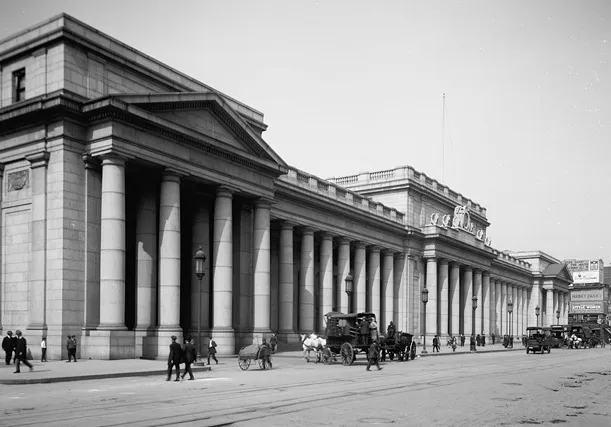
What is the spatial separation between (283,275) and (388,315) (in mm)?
22722

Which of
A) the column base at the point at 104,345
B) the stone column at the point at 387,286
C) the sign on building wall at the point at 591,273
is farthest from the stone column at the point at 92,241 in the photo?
the sign on building wall at the point at 591,273

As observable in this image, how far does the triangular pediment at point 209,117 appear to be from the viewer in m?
37.2

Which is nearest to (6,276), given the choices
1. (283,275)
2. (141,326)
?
(141,326)

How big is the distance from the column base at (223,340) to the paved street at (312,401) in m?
12.4

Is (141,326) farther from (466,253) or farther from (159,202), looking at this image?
(466,253)

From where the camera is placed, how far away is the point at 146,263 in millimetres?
38094

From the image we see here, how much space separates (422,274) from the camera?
260 feet

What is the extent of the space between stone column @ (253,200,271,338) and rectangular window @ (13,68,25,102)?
52.4ft

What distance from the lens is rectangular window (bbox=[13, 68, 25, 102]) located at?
3691 centimetres

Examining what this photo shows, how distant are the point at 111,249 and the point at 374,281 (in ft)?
127

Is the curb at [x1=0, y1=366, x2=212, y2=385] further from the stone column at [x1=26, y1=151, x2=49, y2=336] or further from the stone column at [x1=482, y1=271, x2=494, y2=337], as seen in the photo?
the stone column at [x1=482, y1=271, x2=494, y2=337]

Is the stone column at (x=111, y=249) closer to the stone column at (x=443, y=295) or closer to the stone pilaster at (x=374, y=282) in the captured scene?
the stone pilaster at (x=374, y=282)

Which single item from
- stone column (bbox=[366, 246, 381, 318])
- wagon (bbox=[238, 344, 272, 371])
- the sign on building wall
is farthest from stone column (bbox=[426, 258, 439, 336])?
the sign on building wall

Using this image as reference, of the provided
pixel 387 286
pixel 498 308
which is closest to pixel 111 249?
pixel 387 286
